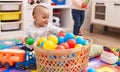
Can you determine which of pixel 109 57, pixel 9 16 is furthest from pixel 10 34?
pixel 109 57

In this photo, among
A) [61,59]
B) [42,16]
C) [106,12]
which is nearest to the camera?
[61,59]

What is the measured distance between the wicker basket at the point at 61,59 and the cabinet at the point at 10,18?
4.22 feet

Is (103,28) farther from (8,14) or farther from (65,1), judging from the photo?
(8,14)

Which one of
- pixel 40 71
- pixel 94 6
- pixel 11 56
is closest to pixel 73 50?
pixel 40 71

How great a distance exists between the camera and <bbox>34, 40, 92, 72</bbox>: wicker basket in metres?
0.70

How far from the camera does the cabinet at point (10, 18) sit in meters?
1.91

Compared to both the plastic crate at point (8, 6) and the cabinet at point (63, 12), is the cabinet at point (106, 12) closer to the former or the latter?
the cabinet at point (63, 12)

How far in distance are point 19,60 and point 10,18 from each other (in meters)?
1.15

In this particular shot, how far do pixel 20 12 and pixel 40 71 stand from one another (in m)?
1.36

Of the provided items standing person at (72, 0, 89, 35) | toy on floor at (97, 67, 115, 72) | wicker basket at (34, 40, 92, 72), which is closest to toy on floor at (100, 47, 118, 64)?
toy on floor at (97, 67, 115, 72)

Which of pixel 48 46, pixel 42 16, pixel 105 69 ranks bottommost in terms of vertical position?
pixel 105 69

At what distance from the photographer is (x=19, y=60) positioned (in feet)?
2.87

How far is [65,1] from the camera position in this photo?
2447 mm

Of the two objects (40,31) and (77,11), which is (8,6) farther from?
(40,31)
